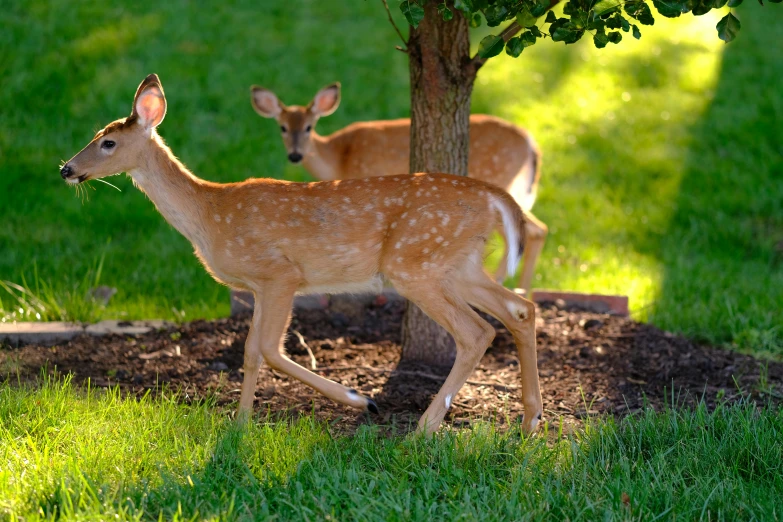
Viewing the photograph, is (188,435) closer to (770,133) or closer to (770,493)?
(770,493)

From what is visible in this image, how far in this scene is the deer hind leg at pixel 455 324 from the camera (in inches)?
174

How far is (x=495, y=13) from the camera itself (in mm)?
3924

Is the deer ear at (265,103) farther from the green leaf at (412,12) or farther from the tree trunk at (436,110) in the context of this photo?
the green leaf at (412,12)

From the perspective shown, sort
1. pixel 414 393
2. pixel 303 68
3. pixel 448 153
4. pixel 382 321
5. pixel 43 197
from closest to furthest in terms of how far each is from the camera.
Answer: pixel 414 393 < pixel 448 153 < pixel 382 321 < pixel 43 197 < pixel 303 68

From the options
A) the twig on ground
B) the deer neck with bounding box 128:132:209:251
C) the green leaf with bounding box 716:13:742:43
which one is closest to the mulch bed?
the twig on ground

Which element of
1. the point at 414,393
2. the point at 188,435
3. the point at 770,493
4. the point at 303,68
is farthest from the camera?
the point at 303,68

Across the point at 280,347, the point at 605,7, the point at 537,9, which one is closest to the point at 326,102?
the point at 280,347

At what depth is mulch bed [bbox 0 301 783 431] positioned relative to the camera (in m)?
4.67

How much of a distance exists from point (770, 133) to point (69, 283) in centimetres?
630

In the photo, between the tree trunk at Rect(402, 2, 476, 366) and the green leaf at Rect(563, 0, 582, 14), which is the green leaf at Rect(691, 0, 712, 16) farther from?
the tree trunk at Rect(402, 2, 476, 366)

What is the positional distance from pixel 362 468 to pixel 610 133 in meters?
6.51

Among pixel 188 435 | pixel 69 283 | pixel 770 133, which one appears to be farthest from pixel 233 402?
pixel 770 133

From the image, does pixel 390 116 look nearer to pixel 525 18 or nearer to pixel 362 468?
pixel 525 18

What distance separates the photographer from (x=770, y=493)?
346 centimetres
